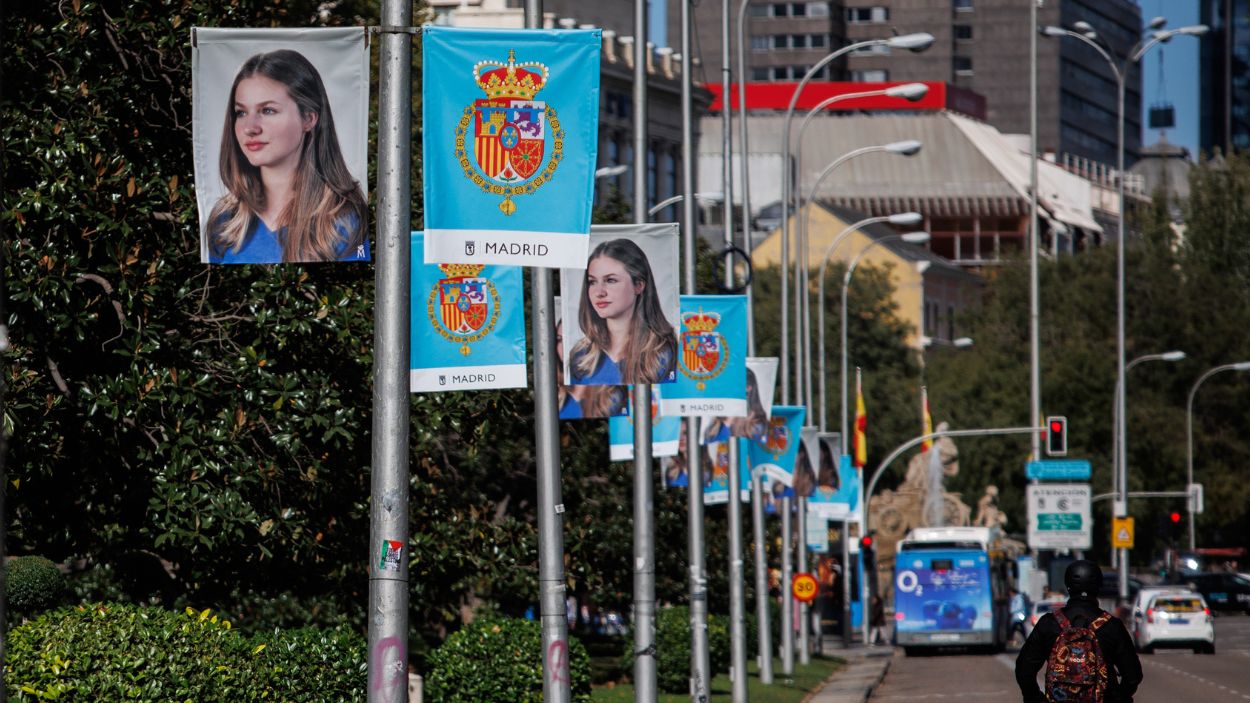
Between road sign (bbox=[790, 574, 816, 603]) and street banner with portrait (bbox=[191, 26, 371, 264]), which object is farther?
road sign (bbox=[790, 574, 816, 603])

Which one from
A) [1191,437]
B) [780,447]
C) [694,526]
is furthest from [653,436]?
[1191,437]

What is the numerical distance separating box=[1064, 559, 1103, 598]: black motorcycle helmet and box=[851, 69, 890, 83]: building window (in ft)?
522

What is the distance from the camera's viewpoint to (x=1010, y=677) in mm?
40625

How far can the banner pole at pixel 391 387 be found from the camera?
1180 cm

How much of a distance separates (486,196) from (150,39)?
23.7 feet

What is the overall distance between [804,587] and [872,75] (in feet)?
441

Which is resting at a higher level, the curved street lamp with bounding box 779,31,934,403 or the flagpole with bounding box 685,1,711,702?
the curved street lamp with bounding box 779,31,934,403

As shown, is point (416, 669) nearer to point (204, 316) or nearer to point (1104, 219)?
point (204, 316)

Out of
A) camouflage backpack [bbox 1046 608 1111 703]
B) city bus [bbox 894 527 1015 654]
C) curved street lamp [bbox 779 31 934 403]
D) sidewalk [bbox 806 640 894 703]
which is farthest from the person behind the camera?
city bus [bbox 894 527 1015 654]

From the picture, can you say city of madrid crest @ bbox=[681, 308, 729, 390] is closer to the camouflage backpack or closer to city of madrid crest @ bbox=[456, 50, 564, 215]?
city of madrid crest @ bbox=[456, 50, 564, 215]

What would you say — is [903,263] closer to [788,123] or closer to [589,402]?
[788,123]

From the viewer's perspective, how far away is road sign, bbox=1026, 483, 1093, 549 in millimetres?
53312

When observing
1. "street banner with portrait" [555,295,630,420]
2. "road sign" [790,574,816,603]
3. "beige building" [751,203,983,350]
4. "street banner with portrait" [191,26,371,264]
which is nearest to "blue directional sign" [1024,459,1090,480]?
"road sign" [790,574,816,603]

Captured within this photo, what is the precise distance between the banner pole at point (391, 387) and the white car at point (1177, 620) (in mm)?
40203
